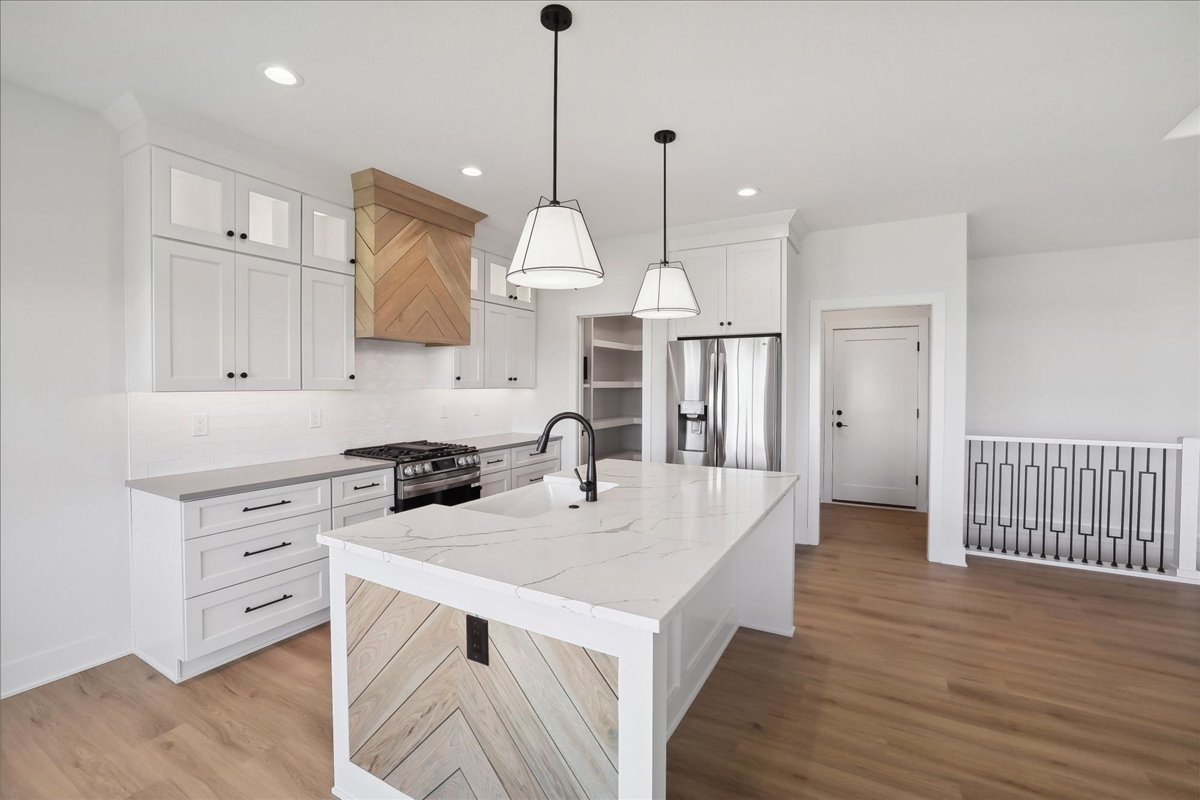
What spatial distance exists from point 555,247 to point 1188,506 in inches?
192

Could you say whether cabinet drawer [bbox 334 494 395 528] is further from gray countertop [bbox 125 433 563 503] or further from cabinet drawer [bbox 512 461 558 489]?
cabinet drawer [bbox 512 461 558 489]

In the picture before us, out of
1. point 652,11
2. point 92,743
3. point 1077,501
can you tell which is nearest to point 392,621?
point 92,743

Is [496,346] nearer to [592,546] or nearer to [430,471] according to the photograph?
[430,471]

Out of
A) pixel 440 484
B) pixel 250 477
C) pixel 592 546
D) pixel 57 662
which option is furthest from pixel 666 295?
pixel 57 662

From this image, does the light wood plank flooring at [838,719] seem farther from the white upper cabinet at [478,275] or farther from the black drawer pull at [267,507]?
the white upper cabinet at [478,275]

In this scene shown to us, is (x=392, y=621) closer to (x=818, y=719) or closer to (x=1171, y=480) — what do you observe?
(x=818, y=719)

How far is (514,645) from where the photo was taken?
1.40 metres

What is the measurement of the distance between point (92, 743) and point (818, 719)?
276 centimetres

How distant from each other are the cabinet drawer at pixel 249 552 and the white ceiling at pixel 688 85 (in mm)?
1950

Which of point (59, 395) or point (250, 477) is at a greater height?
point (59, 395)

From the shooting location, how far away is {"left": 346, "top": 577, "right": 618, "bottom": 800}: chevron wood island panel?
51.6 inches

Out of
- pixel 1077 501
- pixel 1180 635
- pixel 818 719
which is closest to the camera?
pixel 818 719

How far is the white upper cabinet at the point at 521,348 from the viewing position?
4.79 meters

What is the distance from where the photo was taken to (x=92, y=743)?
2033 millimetres
